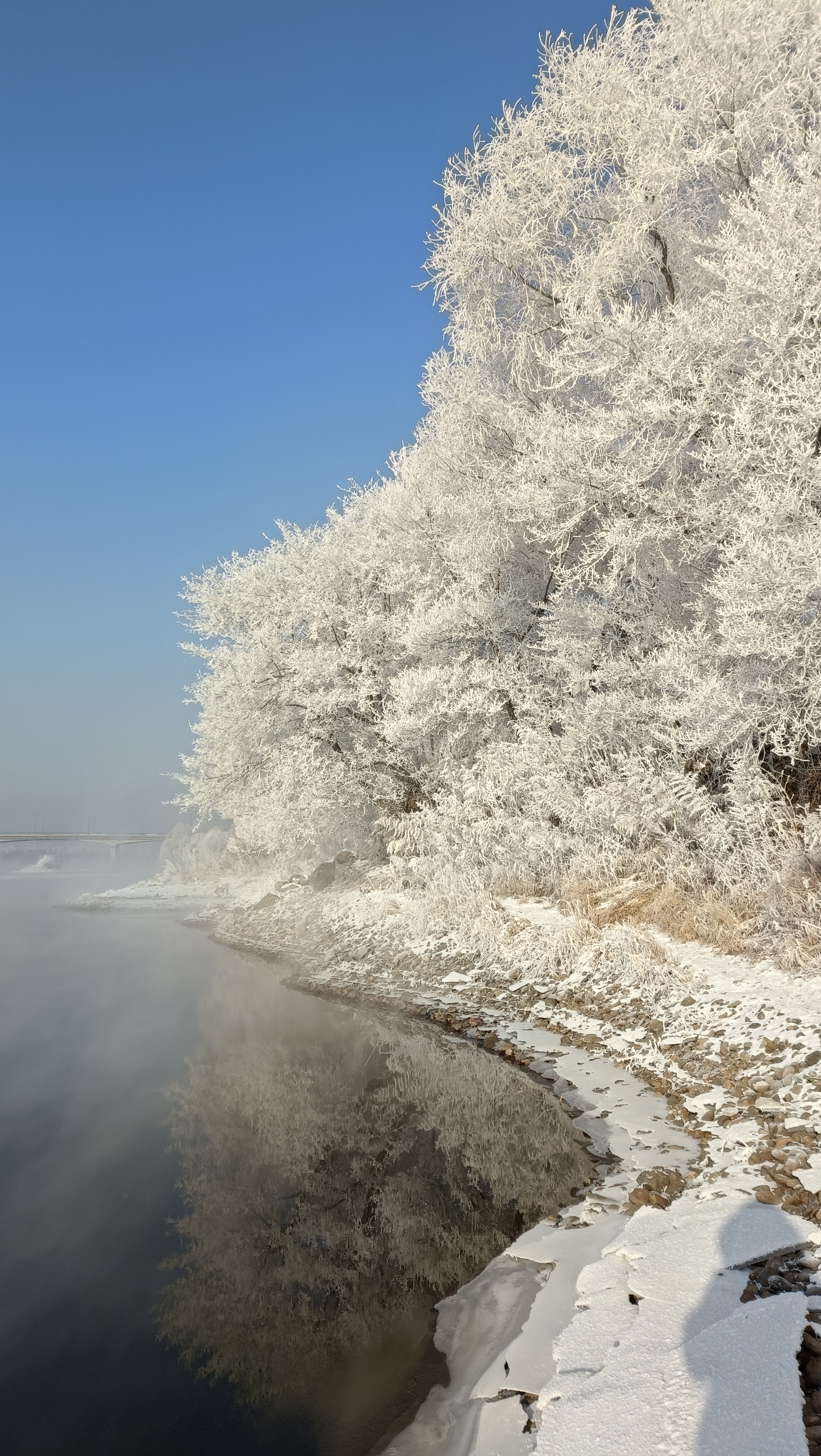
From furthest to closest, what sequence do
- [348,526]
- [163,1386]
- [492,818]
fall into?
[348,526] < [492,818] < [163,1386]

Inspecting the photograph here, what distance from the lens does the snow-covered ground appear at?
2689 millimetres

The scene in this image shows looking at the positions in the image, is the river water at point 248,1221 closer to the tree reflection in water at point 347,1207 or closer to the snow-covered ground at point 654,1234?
the tree reflection in water at point 347,1207

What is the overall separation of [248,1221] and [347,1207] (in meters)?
0.68

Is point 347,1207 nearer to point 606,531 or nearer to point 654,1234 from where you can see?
point 654,1234

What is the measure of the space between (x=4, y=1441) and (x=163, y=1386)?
2.23 feet

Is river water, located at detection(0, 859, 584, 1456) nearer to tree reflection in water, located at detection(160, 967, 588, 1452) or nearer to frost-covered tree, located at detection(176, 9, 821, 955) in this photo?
tree reflection in water, located at detection(160, 967, 588, 1452)

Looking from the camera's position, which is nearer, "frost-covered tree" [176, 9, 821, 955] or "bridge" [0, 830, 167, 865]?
"frost-covered tree" [176, 9, 821, 955]

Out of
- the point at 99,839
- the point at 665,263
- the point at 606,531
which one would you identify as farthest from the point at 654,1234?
the point at 99,839

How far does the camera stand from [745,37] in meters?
11.0

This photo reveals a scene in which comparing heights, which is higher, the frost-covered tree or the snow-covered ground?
the frost-covered tree

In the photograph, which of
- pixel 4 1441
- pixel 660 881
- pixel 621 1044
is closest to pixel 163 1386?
pixel 4 1441

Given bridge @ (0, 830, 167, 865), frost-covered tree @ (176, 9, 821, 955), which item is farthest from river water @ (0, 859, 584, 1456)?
bridge @ (0, 830, 167, 865)

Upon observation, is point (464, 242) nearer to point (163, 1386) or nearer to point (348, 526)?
point (348, 526)

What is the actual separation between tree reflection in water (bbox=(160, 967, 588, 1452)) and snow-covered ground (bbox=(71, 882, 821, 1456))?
11.3 inches
